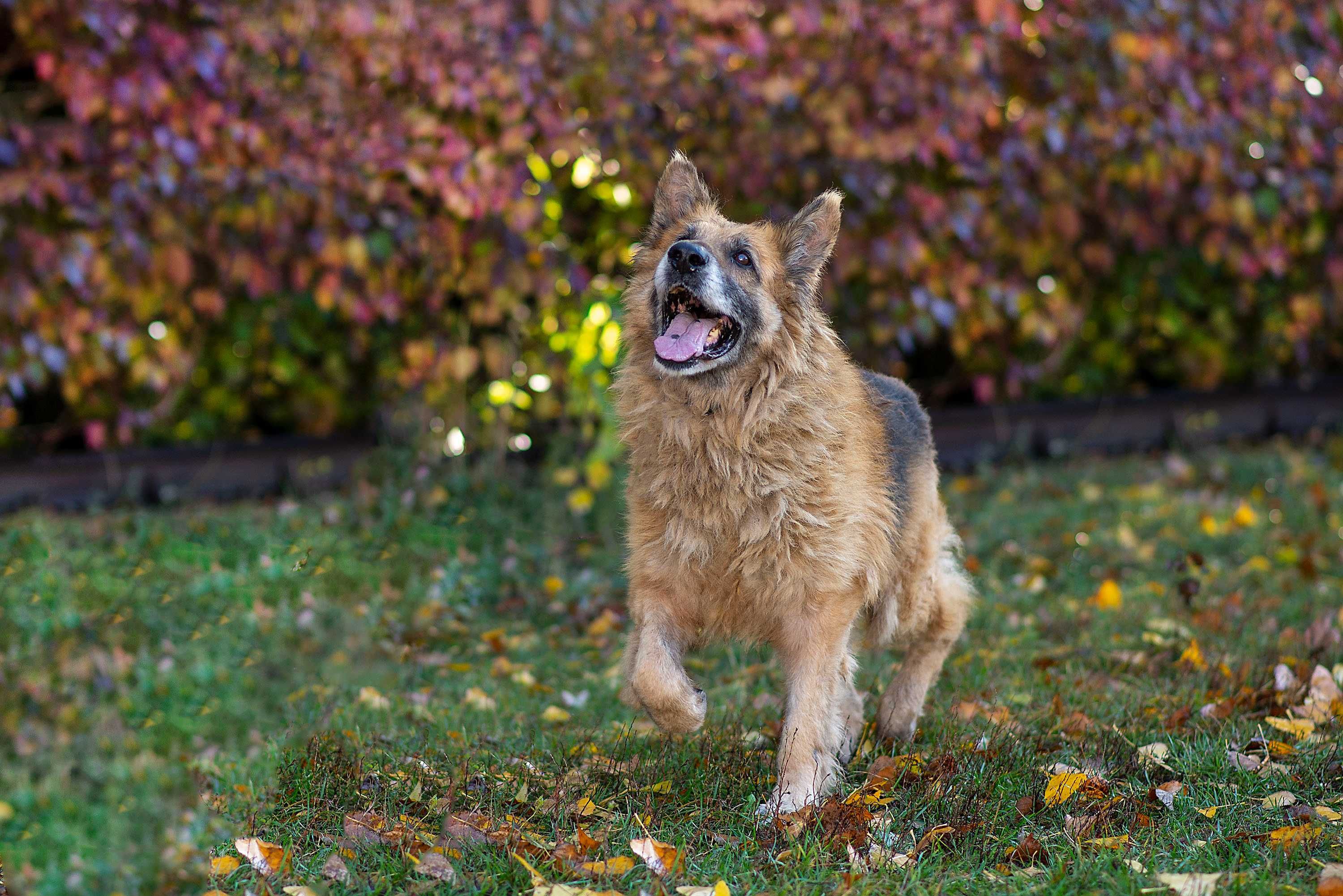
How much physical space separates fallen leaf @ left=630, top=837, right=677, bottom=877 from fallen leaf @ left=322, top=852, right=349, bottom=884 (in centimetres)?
64

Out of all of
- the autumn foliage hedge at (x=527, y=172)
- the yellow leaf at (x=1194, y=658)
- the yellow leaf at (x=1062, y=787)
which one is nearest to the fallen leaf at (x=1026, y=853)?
the yellow leaf at (x=1062, y=787)

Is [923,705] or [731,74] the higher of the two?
[731,74]

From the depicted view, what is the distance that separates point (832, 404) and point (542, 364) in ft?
10.6

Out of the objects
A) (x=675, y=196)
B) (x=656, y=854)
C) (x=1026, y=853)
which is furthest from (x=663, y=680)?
(x=675, y=196)

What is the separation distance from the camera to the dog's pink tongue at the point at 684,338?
11.7 feet

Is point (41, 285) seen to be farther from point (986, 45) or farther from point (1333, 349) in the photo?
point (1333, 349)

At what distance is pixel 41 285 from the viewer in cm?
612

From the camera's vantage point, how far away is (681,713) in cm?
349

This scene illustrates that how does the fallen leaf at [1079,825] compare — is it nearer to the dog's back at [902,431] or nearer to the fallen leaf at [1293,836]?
the fallen leaf at [1293,836]

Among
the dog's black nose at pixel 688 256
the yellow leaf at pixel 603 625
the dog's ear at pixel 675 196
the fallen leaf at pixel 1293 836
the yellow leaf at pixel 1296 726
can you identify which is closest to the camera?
the fallen leaf at pixel 1293 836

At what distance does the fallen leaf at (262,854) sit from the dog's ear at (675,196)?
6.77ft

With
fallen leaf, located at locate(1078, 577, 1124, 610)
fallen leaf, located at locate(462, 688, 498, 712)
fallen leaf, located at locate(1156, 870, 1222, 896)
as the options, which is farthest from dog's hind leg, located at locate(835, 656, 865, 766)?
fallen leaf, located at locate(1078, 577, 1124, 610)

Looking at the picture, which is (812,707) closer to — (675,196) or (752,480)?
(752,480)

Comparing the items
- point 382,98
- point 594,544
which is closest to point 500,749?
point 594,544
